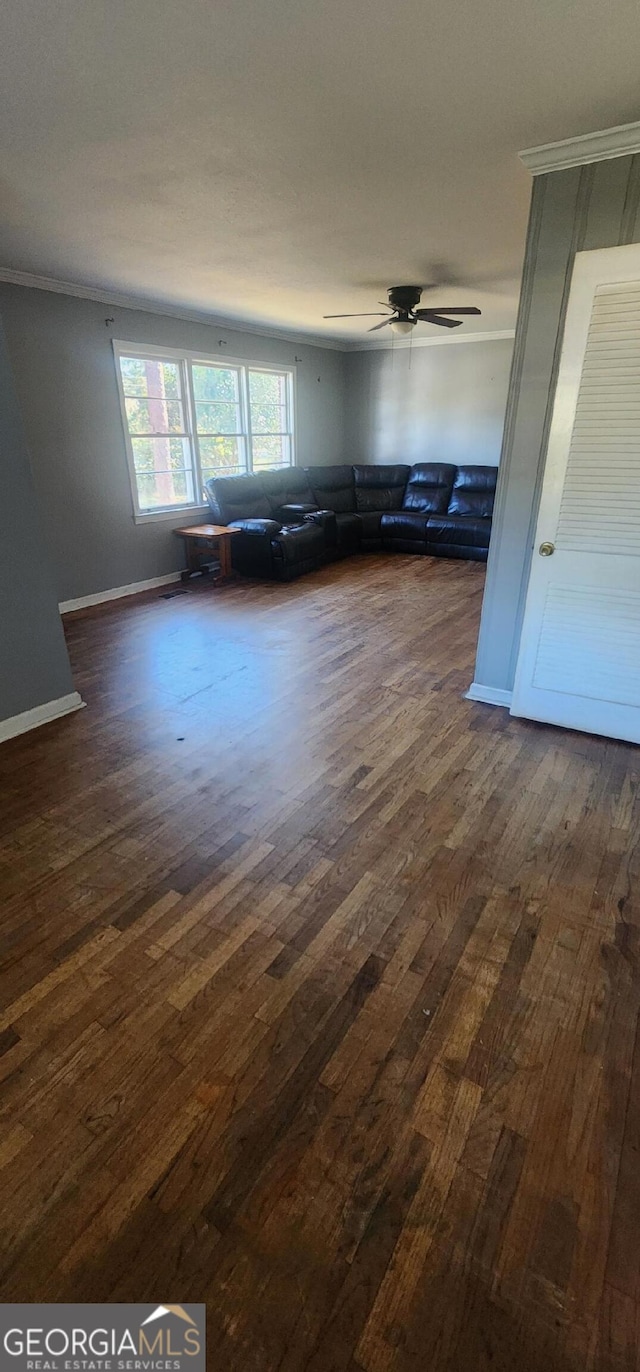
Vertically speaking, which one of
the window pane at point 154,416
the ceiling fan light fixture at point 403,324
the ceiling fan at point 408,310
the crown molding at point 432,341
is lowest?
the window pane at point 154,416

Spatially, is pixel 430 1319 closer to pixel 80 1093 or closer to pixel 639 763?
pixel 80 1093

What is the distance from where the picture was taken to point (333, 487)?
7.60m

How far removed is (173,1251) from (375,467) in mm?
8002

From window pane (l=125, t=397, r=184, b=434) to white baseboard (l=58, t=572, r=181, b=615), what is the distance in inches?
55.0

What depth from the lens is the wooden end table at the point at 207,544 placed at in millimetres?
5738

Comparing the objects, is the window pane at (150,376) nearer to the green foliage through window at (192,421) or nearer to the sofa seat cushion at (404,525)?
the green foliage through window at (192,421)

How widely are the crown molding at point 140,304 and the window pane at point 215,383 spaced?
0.39m

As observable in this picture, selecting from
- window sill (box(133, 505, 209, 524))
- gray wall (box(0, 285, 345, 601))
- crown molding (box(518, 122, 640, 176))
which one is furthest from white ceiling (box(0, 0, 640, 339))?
window sill (box(133, 505, 209, 524))

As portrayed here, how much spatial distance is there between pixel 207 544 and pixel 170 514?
0.49 meters

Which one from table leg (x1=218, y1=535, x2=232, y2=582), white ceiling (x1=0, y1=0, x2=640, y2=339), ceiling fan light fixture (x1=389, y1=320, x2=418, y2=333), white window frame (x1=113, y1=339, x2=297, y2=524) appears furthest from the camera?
table leg (x1=218, y1=535, x2=232, y2=582)

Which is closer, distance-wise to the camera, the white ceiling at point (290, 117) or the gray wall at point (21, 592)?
the white ceiling at point (290, 117)

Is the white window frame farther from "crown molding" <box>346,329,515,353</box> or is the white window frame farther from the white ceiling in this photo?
the white ceiling

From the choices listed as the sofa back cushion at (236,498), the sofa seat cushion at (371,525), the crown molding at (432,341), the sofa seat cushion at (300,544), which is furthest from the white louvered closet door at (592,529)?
the crown molding at (432,341)

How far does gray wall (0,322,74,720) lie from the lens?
9.10 ft
